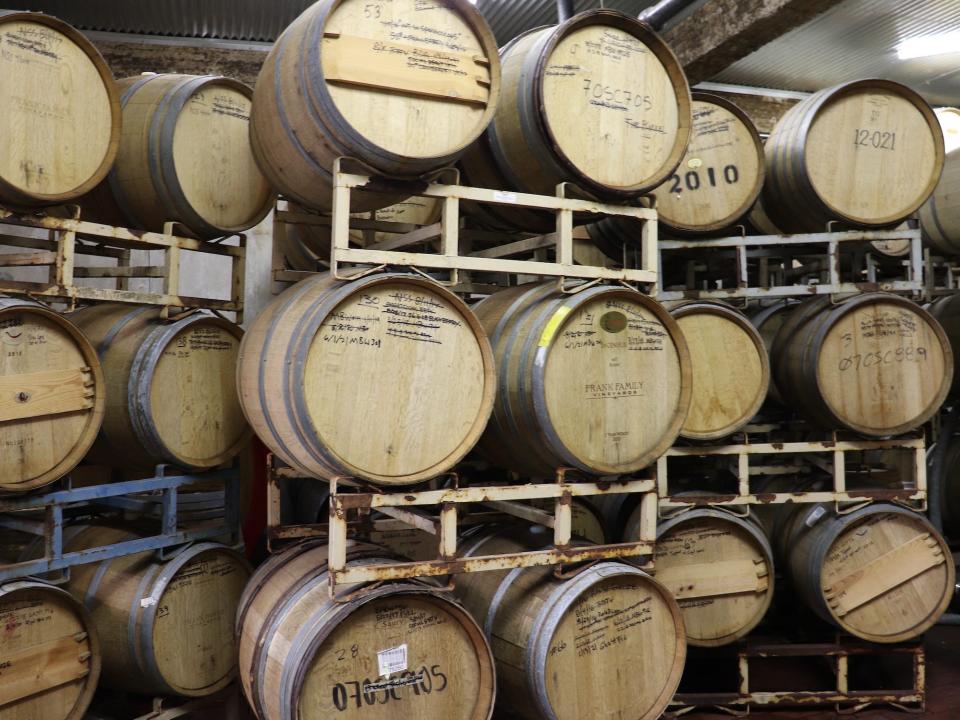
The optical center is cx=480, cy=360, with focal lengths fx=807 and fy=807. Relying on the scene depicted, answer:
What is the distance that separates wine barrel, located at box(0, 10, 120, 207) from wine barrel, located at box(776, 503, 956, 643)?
4.21 m

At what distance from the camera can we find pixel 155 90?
4.29m

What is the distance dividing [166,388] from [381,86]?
1915 mm

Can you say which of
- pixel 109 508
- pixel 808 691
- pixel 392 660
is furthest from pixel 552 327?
pixel 109 508

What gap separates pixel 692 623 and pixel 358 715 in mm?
2058

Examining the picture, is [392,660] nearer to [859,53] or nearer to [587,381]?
[587,381]

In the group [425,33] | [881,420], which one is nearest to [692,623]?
[881,420]

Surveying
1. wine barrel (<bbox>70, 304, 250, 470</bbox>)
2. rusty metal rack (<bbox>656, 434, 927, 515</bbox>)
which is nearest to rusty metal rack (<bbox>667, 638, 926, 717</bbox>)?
rusty metal rack (<bbox>656, 434, 927, 515</bbox>)

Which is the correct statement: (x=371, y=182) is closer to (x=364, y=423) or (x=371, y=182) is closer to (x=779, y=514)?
(x=364, y=423)

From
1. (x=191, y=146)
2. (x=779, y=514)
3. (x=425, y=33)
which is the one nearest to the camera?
(x=425, y=33)

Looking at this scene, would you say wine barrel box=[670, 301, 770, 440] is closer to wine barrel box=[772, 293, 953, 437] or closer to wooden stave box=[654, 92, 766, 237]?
wine barrel box=[772, 293, 953, 437]

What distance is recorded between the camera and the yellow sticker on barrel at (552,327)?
3.32 meters

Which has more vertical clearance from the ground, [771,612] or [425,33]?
[425,33]

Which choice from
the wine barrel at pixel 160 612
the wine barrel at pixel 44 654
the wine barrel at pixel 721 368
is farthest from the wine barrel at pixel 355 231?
the wine barrel at pixel 44 654

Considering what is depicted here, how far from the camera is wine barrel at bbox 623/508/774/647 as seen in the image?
4297 mm
